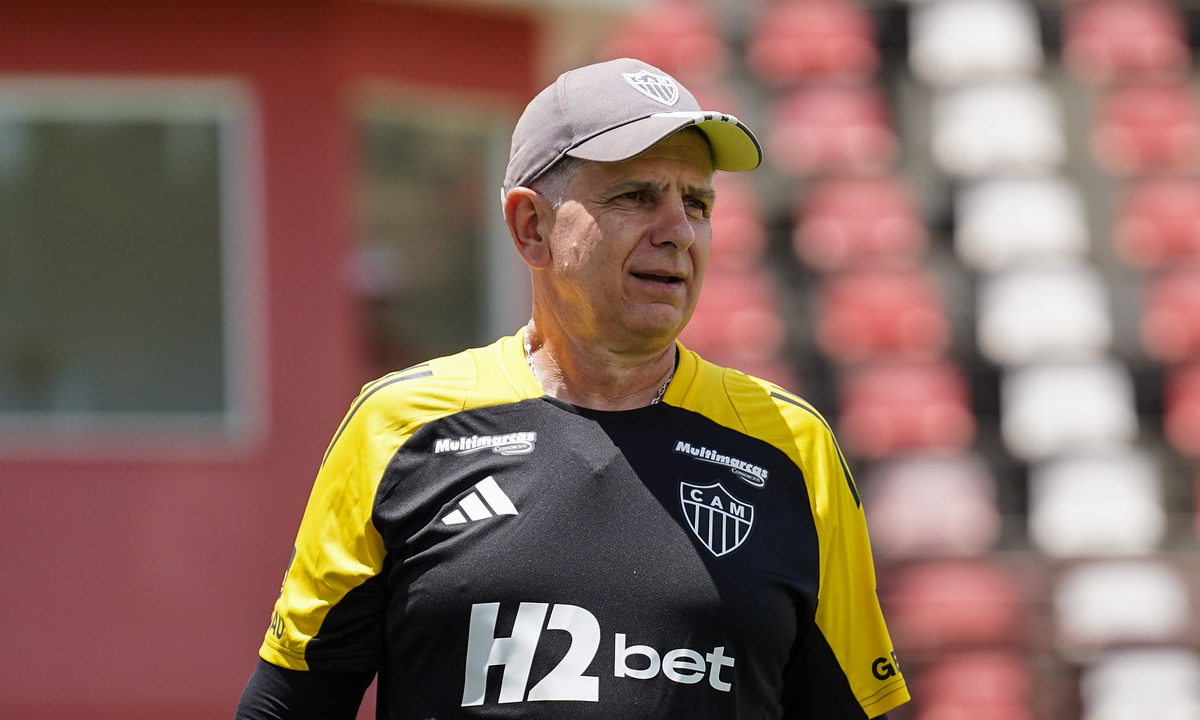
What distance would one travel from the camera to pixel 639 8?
7.26 metres

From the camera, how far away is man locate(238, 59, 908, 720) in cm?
217

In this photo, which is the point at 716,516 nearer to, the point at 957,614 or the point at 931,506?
the point at 957,614

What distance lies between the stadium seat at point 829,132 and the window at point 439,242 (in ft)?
14.5

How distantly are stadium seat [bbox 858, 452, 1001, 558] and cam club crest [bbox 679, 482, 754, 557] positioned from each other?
596 cm

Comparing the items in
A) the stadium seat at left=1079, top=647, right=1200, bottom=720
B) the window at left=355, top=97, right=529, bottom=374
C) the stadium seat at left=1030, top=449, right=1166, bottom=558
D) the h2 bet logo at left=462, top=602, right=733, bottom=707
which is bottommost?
the stadium seat at left=1079, top=647, right=1200, bottom=720

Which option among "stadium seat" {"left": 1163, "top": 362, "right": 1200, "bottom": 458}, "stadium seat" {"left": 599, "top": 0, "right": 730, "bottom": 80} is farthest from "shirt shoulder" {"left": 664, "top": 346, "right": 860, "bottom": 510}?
"stadium seat" {"left": 599, "top": 0, "right": 730, "bottom": 80}

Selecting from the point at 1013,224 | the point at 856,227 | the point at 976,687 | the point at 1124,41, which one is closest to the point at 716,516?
the point at 976,687

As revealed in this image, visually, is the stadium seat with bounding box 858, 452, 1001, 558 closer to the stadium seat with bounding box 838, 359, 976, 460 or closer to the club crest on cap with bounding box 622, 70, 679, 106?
the stadium seat with bounding box 838, 359, 976, 460

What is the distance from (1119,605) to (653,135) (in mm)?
6484

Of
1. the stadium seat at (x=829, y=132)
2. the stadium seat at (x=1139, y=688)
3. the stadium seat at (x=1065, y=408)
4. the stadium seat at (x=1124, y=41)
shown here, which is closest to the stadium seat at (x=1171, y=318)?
the stadium seat at (x=1065, y=408)

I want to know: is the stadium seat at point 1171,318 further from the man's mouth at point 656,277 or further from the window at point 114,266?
the man's mouth at point 656,277

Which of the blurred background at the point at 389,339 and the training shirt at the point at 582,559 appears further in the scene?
the blurred background at the point at 389,339

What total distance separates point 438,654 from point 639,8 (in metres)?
5.50

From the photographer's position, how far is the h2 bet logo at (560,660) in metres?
2.15
